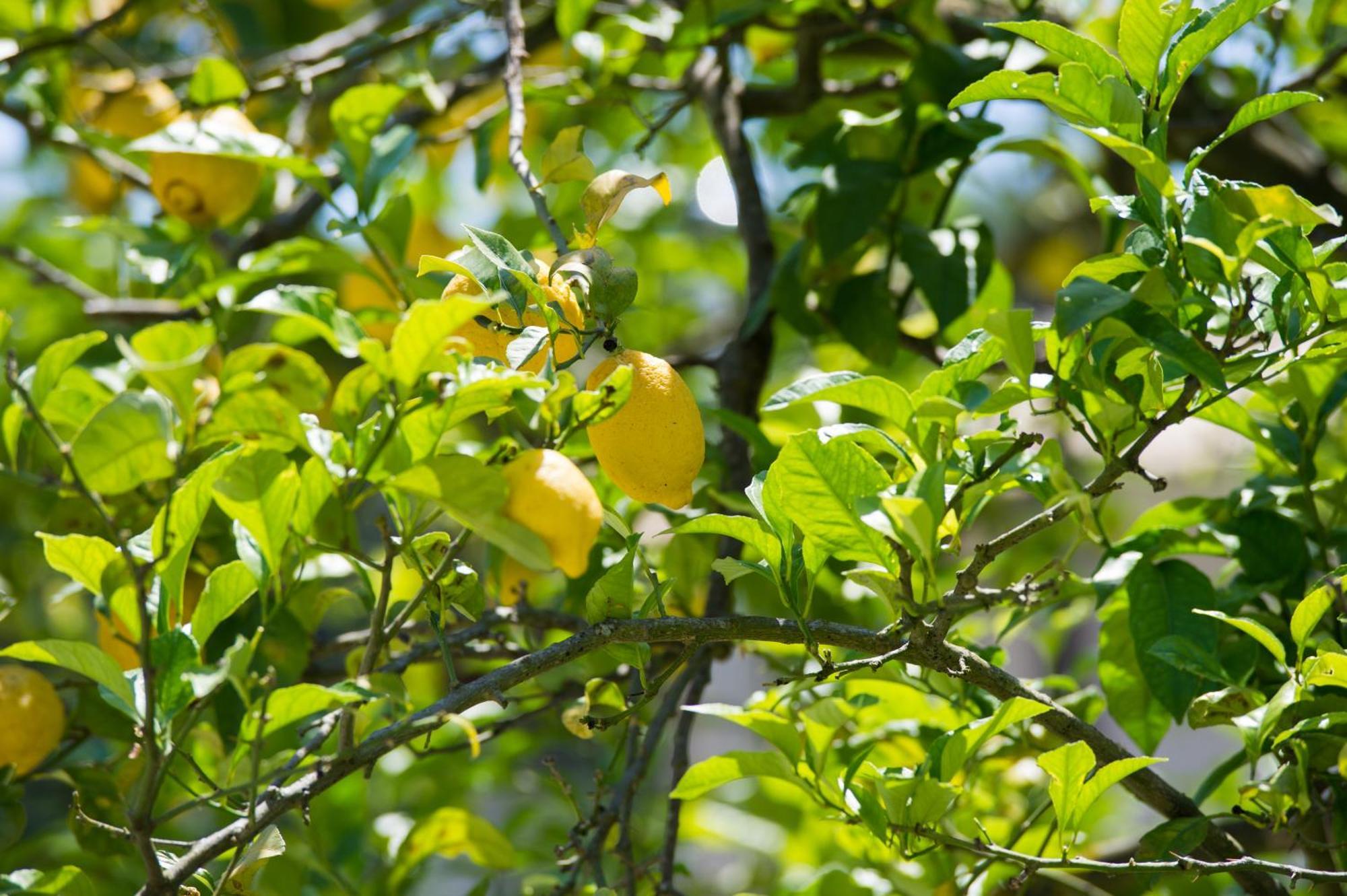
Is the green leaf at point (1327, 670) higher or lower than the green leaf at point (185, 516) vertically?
lower

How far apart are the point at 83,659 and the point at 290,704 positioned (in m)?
0.12

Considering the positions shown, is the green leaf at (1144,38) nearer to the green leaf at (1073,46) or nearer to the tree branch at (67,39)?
the green leaf at (1073,46)

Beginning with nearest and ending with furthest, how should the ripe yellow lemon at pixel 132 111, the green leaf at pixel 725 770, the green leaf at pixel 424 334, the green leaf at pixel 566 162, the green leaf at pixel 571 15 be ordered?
the green leaf at pixel 424 334 → the green leaf at pixel 725 770 → the green leaf at pixel 566 162 → the green leaf at pixel 571 15 → the ripe yellow lemon at pixel 132 111

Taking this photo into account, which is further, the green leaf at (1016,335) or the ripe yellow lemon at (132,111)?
the ripe yellow lemon at (132,111)

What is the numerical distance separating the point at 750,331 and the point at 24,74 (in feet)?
2.95

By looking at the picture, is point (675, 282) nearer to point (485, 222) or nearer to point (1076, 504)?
point (485, 222)

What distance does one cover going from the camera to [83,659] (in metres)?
0.64

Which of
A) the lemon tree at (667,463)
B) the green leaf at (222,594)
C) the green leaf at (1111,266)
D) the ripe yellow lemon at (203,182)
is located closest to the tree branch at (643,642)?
the lemon tree at (667,463)

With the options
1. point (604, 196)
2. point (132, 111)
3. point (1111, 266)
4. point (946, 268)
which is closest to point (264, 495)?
point (604, 196)

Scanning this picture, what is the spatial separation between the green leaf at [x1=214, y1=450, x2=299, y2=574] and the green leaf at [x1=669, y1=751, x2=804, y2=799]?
289 millimetres

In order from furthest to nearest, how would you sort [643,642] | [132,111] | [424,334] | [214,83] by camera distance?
[132,111], [214,83], [643,642], [424,334]

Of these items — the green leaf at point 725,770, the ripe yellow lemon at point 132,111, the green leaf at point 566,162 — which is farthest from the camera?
the ripe yellow lemon at point 132,111

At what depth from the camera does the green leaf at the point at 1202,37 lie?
0.65 meters

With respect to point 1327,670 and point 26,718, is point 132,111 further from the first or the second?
point 1327,670
